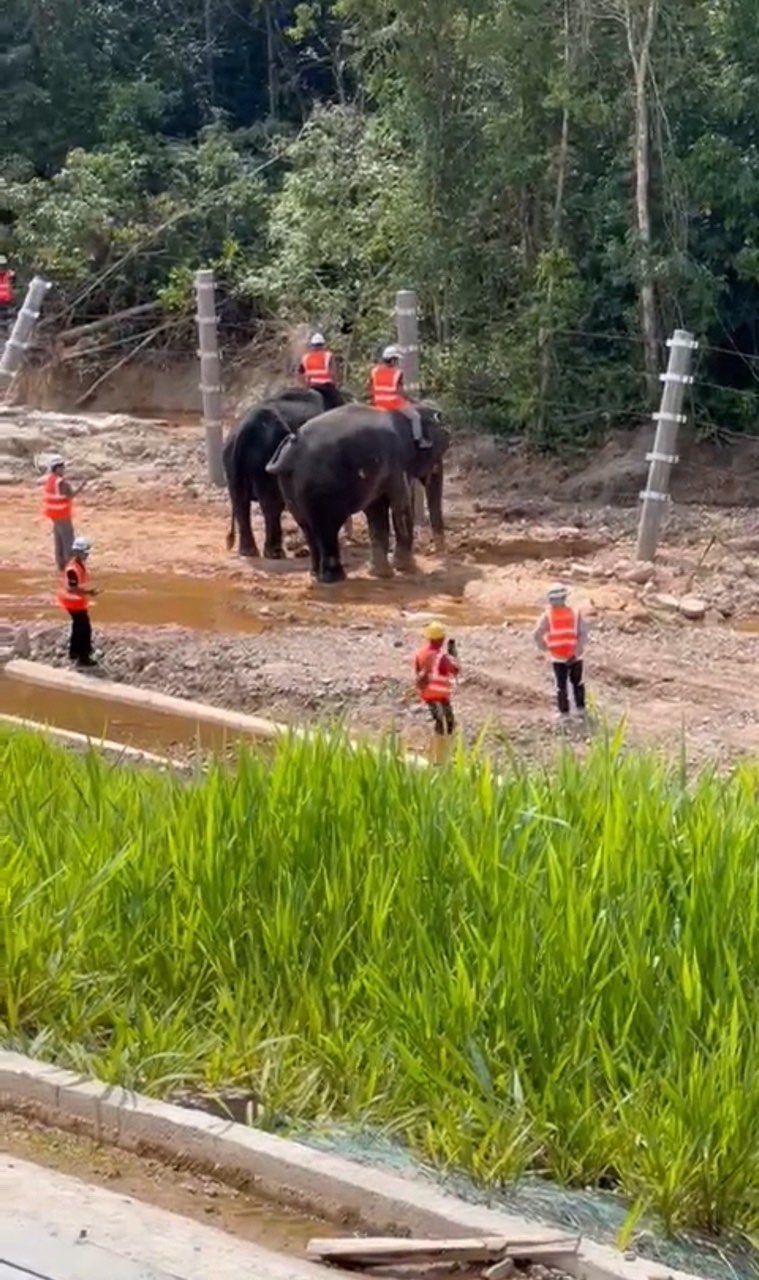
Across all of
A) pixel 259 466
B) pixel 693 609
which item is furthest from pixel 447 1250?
pixel 259 466

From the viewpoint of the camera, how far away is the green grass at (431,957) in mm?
3932

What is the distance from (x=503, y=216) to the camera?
18766 mm

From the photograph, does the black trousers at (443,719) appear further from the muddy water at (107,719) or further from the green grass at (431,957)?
the green grass at (431,957)

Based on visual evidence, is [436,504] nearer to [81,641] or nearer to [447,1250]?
[81,641]

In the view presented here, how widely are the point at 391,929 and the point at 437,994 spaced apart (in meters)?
0.46

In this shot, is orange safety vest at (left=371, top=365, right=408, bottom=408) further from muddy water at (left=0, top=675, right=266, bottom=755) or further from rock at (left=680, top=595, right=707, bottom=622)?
muddy water at (left=0, top=675, right=266, bottom=755)

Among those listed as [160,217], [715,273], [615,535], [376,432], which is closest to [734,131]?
[715,273]

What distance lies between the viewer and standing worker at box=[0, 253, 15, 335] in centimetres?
2198

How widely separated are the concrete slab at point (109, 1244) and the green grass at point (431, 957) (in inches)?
17.6

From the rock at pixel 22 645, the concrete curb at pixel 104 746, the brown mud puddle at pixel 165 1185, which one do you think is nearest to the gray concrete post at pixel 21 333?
the rock at pixel 22 645

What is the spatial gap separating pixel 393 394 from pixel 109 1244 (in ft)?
36.3

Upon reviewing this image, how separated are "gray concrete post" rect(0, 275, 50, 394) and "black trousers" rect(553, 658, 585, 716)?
35.9ft

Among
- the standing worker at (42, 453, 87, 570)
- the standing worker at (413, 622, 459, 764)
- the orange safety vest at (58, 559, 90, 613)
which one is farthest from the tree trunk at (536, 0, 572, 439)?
the standing worker at (413, 622, 459, 764)

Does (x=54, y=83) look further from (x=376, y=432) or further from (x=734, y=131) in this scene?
(x=376, y=432)
